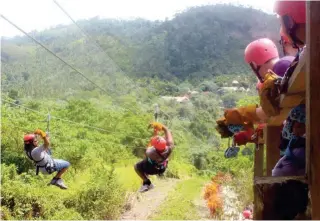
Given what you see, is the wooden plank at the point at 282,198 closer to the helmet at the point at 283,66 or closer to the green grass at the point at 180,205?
the helmet at the point at 283,66

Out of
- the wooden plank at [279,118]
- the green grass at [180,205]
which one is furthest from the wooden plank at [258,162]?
the green grass at [180,205]

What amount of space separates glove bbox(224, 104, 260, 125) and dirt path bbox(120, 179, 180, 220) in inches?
451

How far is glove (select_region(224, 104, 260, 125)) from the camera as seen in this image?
126 cm

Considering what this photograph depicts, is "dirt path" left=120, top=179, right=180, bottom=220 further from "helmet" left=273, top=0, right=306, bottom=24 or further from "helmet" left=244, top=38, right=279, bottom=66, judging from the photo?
"helmet" left=273, top=0, right=306, bottom=24

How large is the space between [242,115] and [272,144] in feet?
1.02

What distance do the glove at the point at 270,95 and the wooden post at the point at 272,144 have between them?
1.39 feet

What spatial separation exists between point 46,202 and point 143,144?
35.3ft

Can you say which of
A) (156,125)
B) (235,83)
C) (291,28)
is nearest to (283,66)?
(291,28)

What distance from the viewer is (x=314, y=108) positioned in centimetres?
69

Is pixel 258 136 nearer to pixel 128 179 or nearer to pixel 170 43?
pixel 128 179

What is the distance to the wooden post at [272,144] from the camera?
1478 millimetres

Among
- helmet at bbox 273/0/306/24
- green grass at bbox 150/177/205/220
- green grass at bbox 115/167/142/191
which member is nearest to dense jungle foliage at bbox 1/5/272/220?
green grass at bbox 115/167/142/191

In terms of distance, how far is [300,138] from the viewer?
1.15 meters

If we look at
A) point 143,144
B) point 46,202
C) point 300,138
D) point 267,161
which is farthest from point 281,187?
point 143,144
